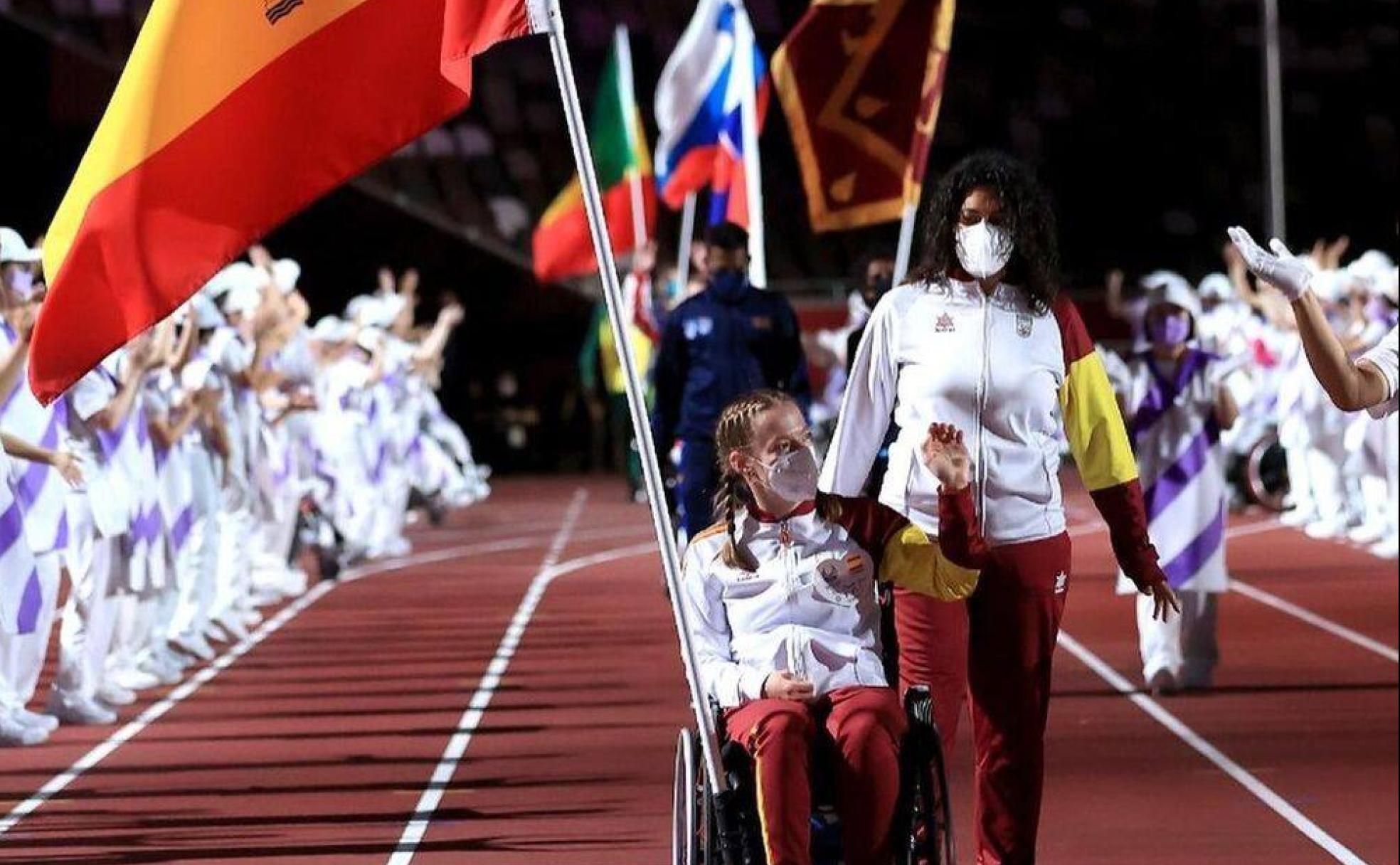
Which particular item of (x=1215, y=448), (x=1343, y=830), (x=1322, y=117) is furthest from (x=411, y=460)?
(x=1322, y=117)

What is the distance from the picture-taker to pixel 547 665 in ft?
55.4

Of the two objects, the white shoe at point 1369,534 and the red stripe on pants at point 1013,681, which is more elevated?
the red stripe on pants at point 1013,681

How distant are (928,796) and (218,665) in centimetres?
1017

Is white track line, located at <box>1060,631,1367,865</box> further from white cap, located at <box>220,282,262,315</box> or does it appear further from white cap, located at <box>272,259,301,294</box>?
white cap, located at <box>272,259,301,294</box>

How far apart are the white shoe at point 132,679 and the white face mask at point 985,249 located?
822cm

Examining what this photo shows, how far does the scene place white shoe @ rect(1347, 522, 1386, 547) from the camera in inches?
1028

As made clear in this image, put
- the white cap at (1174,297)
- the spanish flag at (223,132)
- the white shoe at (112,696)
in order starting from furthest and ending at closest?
the white shoe at (112,696), the white cap at (1174,297), the spanish flag at (223,132)

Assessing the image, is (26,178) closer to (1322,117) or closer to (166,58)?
(1322,117)

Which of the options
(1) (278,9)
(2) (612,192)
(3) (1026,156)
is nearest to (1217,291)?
(2) (612,192)

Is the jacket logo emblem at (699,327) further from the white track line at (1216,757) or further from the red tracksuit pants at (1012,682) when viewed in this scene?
the red tracksuit pants at (1012,682)

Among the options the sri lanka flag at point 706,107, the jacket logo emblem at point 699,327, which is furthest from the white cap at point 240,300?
the jacket logo emblem at point 699,327

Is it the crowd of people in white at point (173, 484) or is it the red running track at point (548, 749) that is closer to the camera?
the red running track at point (548, 749)

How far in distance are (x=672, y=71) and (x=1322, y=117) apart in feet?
110

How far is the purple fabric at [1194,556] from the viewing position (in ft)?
49.3
